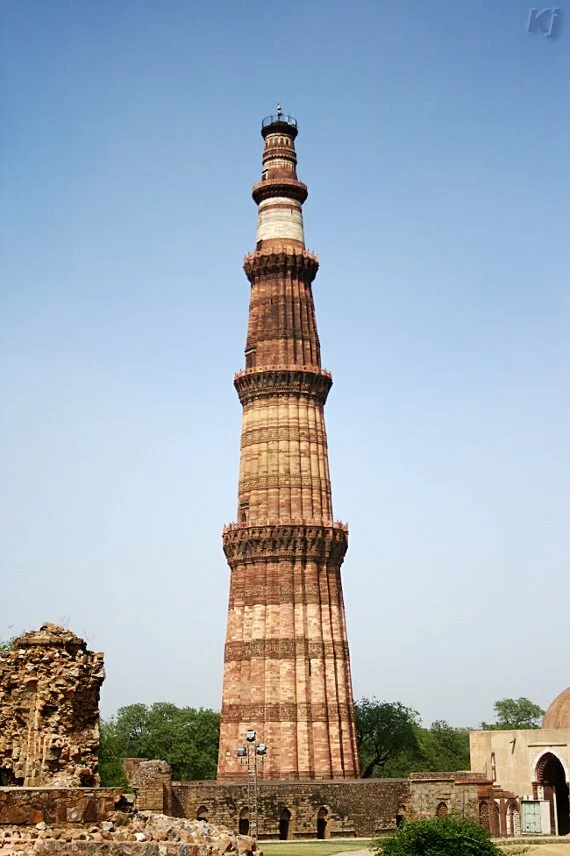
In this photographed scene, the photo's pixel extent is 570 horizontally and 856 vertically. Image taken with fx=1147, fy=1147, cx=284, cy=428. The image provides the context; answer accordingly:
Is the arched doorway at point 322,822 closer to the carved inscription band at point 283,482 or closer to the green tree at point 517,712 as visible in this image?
the carved inscription band at point 283,482

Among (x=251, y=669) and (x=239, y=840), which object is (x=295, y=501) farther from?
(x=239, y=840)

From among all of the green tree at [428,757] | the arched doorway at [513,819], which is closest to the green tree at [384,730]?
the green tree at [428,757]

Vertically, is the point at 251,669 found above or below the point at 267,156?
below

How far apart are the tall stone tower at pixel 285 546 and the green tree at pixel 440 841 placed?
1449 cm

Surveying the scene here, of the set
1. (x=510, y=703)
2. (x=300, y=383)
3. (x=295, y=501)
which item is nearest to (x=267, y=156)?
(x=300, y=383)

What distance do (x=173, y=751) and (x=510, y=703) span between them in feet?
99.7

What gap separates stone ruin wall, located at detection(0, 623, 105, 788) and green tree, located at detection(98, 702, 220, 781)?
120 feet

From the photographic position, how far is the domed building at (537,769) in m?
34.2

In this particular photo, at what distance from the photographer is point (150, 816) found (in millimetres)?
10961

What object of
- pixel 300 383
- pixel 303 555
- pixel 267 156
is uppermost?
pixel 267 156

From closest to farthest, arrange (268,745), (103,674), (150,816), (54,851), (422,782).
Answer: (54,851), (150,816), (103,674), (422,782), (268,745)

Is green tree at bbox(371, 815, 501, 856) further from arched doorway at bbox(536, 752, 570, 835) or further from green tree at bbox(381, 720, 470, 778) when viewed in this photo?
green tree at bbox(381, 720, 470, 778)

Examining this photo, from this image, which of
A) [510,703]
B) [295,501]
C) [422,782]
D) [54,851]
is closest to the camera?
[54,851]

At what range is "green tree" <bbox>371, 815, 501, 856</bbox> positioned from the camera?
784 inches
